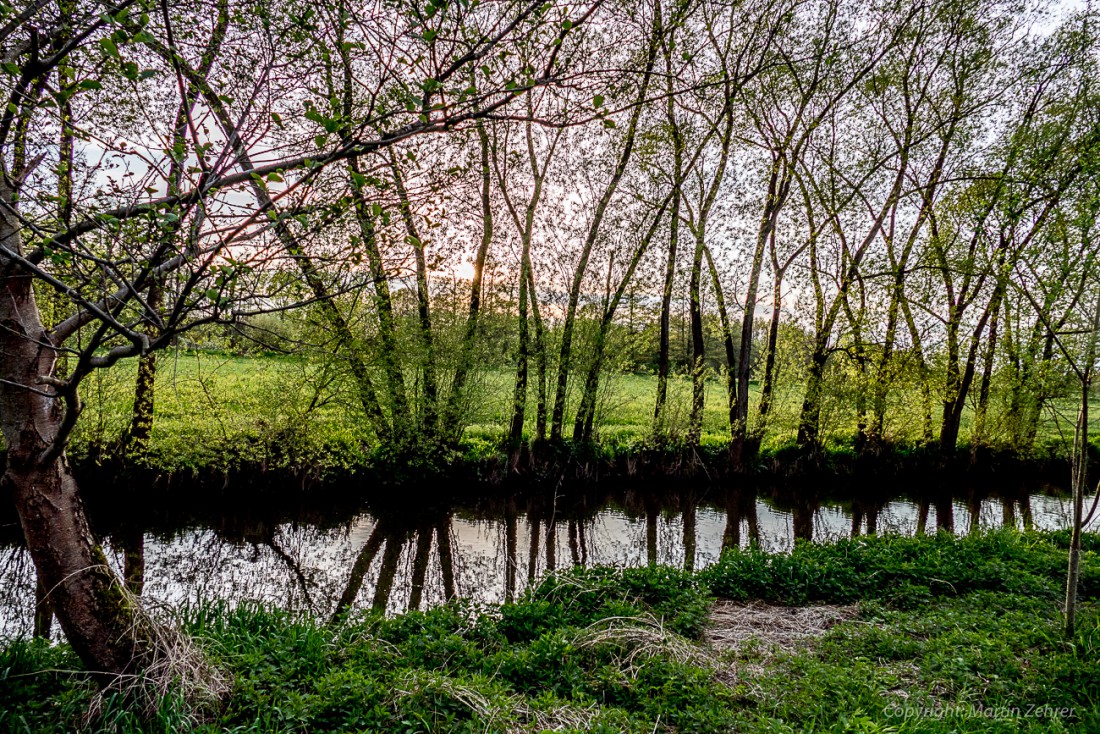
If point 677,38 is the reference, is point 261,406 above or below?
below

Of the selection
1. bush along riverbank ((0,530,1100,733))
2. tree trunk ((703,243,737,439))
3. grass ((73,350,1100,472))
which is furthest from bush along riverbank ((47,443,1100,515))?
bush along riverbank ((0,530,1100,733))

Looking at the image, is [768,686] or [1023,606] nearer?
[768,686]

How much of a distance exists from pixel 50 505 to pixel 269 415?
24.8 feet

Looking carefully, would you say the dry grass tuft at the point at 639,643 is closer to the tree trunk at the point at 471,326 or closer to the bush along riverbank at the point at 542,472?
the tree trunk at the point at 471,326

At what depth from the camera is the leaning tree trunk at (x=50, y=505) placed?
3.22 meters

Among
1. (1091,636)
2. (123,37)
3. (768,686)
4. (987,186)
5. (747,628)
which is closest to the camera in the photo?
(123,37)

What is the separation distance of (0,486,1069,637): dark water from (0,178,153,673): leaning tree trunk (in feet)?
6.90

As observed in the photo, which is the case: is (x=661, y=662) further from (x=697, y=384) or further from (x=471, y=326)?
(x=697, y=384)

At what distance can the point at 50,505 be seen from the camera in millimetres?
3332

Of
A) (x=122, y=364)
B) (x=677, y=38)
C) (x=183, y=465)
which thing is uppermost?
(x=677, y=38)

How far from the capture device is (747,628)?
5.54 meters

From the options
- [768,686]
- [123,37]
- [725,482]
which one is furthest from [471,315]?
[123,37]

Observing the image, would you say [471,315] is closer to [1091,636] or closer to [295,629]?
[295,629]

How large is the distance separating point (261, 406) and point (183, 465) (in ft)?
5.32
